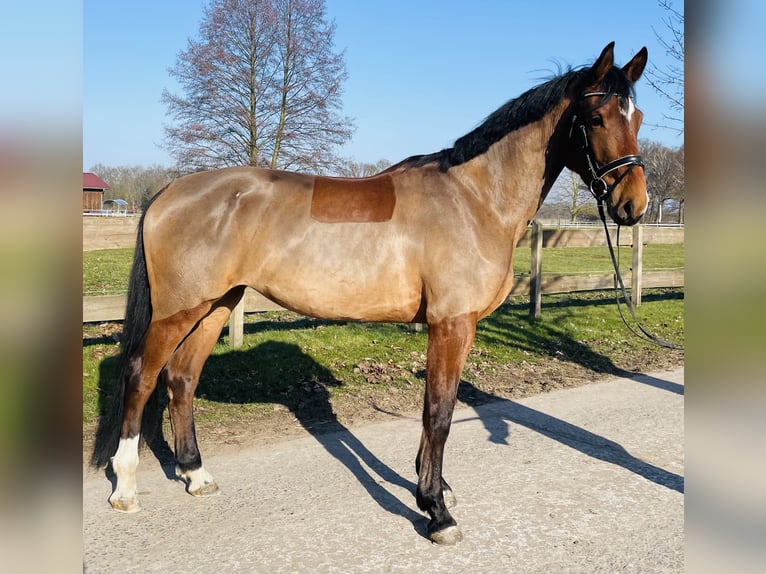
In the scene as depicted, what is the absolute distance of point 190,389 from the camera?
362cm

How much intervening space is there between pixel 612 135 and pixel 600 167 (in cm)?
17

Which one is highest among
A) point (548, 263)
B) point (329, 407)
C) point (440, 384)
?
point (548, 263)

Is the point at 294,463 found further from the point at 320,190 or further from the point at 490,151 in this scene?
the point at 490,151

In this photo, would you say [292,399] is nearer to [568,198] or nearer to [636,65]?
[636,65]

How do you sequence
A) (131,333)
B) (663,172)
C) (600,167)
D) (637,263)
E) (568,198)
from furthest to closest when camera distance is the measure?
(568,198) → (663,172) → (637,263) → (131,333) → (600,167)

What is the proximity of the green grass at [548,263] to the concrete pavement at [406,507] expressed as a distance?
16.4 ft

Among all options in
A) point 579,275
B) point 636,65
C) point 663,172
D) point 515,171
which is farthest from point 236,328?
point 663,172

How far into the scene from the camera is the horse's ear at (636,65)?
9.93 ft

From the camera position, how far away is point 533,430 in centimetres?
460

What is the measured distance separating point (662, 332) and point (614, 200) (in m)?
6.34

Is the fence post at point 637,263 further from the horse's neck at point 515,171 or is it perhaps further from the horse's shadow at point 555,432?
the horse's neck at point 515,171

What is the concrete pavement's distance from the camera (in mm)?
2668

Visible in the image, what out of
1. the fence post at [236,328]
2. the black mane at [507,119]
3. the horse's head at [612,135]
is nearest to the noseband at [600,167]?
the horse's head at [612,135]
